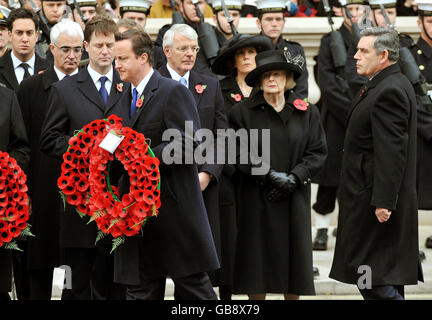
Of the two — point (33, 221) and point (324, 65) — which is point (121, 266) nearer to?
point (33, 221)

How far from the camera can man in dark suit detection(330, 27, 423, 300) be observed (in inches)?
316

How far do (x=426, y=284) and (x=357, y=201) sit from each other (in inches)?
91.9

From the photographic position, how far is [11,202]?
299 inches

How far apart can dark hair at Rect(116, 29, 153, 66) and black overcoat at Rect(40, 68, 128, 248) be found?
56cm

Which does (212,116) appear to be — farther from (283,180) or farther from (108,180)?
(108,180)

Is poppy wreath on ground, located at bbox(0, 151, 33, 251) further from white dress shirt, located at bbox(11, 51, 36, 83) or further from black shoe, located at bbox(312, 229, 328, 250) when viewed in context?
black shoe, located at bbox(312, 229, 328, 250)

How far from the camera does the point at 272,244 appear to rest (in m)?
8.83

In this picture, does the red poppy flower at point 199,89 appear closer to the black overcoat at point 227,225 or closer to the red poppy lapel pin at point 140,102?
the black overcoat at point 227,225

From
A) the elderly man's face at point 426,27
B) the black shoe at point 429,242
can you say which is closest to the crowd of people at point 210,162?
the elderly man's face at point 426,27

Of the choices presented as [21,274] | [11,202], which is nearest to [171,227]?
[11,202]

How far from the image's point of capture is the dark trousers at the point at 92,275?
318 inches

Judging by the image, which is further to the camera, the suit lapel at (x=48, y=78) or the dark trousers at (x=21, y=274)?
the dark trousers at (x=21, y=274)
